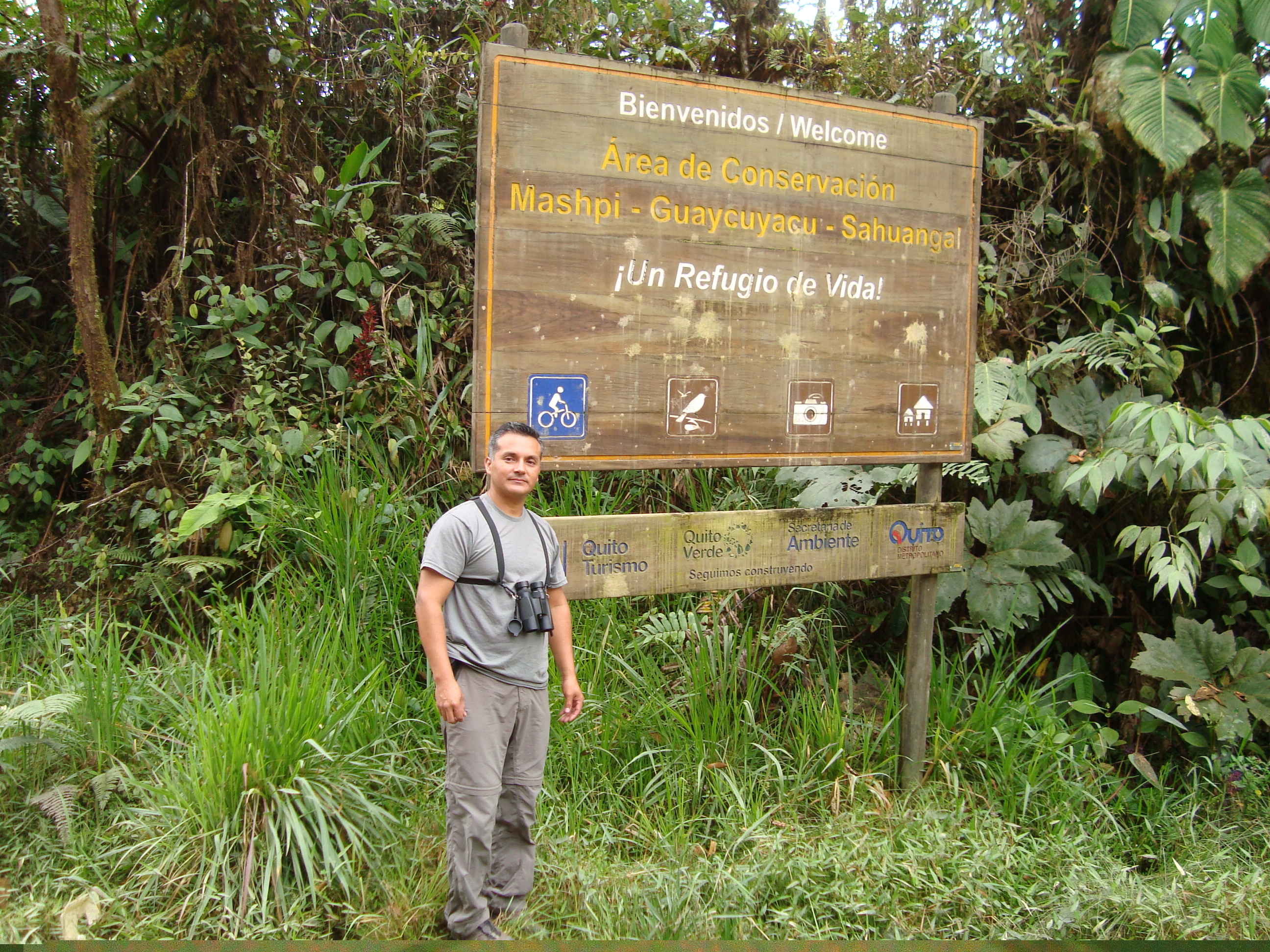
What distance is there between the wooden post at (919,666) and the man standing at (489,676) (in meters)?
1.74

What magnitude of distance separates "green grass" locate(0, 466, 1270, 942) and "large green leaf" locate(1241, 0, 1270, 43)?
3.92m

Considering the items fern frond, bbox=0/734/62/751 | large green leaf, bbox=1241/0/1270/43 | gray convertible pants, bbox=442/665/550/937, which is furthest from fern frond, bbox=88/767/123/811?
large green leaf, bbox=1241/0/1270/43

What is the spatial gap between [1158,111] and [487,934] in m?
5.38

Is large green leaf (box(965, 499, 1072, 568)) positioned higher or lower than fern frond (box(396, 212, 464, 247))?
lower

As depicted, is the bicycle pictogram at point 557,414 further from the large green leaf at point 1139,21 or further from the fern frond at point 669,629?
the large green leaf at point 1139,21

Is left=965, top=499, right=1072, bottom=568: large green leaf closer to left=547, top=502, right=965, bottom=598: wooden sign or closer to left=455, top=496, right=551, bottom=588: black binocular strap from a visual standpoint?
left=547, top=502, right=965, bottom=598: wooden sign

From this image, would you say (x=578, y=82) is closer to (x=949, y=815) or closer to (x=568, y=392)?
(x=568, y=392)

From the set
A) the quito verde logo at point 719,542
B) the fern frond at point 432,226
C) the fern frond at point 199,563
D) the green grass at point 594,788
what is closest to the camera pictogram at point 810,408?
the quito verde logo at point 719,542

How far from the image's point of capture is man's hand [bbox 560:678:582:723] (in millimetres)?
2932

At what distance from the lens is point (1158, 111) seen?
492cm

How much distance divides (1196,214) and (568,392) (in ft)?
14.0

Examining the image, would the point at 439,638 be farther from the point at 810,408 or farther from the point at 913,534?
the point at 913,534

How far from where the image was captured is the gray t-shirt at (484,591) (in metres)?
2.62

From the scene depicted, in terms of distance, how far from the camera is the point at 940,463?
380 cm
